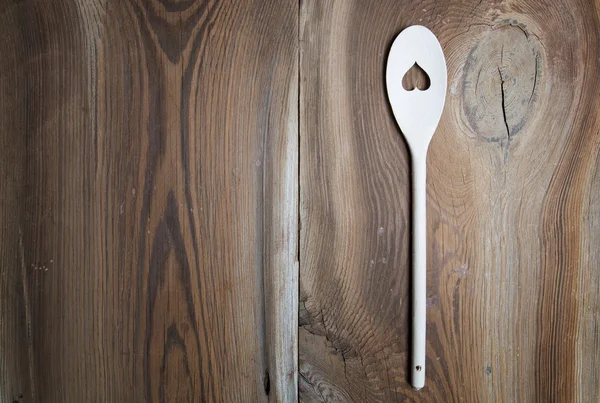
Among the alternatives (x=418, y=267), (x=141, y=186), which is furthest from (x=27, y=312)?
(x=418, y=267)

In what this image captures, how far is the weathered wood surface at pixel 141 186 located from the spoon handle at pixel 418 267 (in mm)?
140

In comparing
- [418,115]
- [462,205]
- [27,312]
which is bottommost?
[27,312]

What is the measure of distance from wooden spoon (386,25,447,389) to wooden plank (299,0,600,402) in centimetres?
1

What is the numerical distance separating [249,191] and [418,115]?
8.4 inches

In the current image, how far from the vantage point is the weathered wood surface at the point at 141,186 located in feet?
1.36

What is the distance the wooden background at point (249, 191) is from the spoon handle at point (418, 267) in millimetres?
15

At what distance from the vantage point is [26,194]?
42 centimetres

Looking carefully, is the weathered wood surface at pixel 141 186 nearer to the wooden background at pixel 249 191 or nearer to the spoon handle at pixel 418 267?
the wooden background at pixel 249 191

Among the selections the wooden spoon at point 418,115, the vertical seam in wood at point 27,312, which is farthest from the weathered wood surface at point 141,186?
the wooden spoon at point 418,115

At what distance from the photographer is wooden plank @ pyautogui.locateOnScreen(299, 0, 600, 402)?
16.4 inches

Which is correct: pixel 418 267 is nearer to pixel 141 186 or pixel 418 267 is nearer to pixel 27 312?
pixel 141 186

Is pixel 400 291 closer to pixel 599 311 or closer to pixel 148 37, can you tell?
pixel 599 311

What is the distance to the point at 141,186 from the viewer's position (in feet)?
1.36

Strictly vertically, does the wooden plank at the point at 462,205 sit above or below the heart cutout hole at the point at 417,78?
below
